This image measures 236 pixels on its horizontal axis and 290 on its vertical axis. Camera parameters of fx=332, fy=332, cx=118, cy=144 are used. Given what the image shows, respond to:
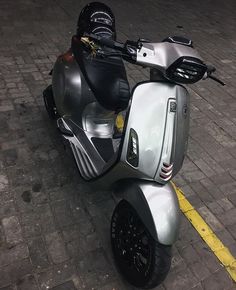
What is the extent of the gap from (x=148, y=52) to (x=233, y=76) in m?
4.21

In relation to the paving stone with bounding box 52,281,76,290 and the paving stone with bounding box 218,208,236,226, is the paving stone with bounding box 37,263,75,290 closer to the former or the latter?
the paving stone with bounding box 52,281,76,290

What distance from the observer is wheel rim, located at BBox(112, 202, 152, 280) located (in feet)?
8.13

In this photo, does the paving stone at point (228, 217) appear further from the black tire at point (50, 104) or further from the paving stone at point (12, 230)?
the black tire at point (50, 104)

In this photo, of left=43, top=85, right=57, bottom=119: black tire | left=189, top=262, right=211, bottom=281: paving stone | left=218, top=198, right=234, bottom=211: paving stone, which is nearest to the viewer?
left=189, top=262, right=211, bottom=281: paving stone

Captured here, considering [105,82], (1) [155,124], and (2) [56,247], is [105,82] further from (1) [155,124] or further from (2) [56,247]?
(2) [56,247]

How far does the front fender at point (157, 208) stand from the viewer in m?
2.29

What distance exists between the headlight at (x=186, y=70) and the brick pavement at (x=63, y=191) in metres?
1.56

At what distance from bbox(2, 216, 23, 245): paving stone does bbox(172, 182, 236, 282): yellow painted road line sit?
1.61 metres

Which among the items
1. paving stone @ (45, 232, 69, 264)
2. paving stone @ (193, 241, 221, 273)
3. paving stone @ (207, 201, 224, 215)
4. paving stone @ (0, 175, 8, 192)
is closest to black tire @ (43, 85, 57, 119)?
paving stone @ (0, 175, 8, 192)

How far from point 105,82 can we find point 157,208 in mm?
1477

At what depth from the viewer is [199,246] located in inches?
121

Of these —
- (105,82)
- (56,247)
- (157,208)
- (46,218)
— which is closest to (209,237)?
(157,208)

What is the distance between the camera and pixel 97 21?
11.5ft

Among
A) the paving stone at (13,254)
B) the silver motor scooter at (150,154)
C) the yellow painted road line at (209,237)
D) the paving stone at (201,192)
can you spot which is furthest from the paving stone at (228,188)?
the paving stone at (13,254)
